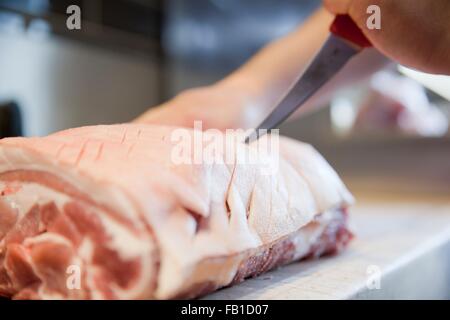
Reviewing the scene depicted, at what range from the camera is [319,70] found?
1175mm

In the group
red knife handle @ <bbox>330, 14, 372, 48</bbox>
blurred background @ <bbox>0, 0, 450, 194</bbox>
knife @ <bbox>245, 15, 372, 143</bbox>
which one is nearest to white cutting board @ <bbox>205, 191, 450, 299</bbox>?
knife @ <bbox>245, 15, 372, 143</bbox>

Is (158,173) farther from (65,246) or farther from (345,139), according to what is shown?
(345,139)

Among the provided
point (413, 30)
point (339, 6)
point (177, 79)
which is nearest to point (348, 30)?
A: point (339, 6)

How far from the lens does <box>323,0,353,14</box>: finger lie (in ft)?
3.50

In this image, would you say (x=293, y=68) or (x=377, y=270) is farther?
(x=293, y=68)

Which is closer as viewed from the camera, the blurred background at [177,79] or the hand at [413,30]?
the hand at [413,30]

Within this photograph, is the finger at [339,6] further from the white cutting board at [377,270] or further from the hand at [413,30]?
the white cutting board at [377,270]

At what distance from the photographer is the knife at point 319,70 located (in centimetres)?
116

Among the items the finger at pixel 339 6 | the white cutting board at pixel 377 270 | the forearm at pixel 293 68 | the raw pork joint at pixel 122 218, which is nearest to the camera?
the raw pork joint at pixel 122 218

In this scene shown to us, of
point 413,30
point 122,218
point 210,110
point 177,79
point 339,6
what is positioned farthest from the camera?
point 177,79

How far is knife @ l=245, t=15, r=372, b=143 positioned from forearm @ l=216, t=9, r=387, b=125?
0.56m

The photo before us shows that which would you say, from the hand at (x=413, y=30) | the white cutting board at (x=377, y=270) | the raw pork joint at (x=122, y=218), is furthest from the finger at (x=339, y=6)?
the white cutting board at (x=377, y=270)

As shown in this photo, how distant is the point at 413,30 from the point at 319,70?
0.82 feet

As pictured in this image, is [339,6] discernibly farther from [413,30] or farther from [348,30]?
[413,30]
